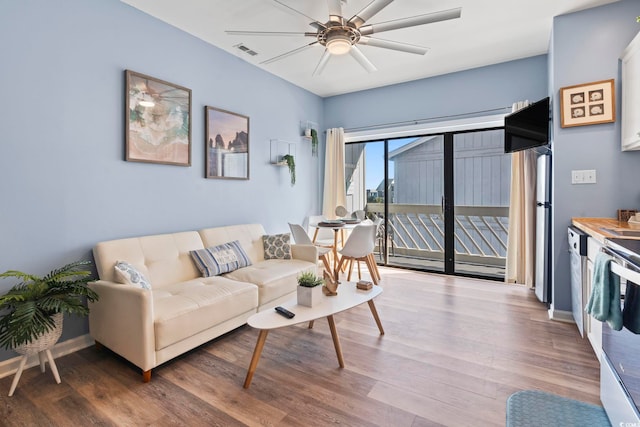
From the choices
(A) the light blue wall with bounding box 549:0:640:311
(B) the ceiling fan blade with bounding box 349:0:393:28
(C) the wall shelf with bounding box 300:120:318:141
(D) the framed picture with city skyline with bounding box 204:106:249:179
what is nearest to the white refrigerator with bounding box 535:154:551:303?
(A) the light blue wall with bounding box 549:0:640:311

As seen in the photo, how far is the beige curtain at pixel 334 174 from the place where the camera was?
5.13 m

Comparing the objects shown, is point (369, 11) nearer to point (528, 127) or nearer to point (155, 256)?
point (528, 127)

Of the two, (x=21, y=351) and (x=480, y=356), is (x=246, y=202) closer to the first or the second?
(x=21, y=351)

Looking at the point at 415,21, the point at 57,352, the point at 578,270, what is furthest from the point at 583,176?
the point at 57,352

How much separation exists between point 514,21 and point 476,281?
9.82ft

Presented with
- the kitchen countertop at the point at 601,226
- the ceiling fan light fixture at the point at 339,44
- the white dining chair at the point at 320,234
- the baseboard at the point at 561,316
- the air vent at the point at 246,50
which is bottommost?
the baseboard at the point at 561,316

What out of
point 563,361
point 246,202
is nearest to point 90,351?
point 246,202

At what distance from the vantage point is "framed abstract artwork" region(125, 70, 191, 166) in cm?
271

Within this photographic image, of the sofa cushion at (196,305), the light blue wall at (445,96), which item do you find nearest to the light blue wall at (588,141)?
the light blue wall at (445,96)

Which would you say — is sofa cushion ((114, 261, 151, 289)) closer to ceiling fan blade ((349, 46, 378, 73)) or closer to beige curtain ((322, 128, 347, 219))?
ceiling fan blade ((349, 46, 378, 73))

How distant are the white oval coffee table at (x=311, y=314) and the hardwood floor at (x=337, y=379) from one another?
174 millimetres

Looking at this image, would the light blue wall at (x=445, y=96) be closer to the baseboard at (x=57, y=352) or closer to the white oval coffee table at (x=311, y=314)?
the white oval coffee table at (x=311, y=314)

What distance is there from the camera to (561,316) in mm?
2869

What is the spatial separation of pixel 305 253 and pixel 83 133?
232 cm
